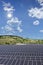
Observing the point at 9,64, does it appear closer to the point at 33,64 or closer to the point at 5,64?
the point at 5,64

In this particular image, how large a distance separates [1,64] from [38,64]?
6.61m

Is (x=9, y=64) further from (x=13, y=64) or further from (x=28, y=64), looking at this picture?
(x=28, y=64)

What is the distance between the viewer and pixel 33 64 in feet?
132

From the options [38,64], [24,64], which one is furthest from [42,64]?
[24,64]

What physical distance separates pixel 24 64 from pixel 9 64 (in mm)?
2709

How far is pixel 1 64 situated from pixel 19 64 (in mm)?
3257

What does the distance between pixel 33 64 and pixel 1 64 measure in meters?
5.72

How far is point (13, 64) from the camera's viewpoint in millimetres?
40656

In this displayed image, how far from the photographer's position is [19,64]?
40.7 m

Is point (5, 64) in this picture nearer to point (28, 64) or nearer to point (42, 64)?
point (28, 64)

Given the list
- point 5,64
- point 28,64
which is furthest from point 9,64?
point 28,64

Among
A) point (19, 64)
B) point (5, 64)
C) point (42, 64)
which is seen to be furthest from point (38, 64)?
point (5, 64)

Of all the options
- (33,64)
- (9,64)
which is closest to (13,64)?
(9,64)

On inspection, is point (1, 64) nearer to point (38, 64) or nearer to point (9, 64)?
point (9, 64)
